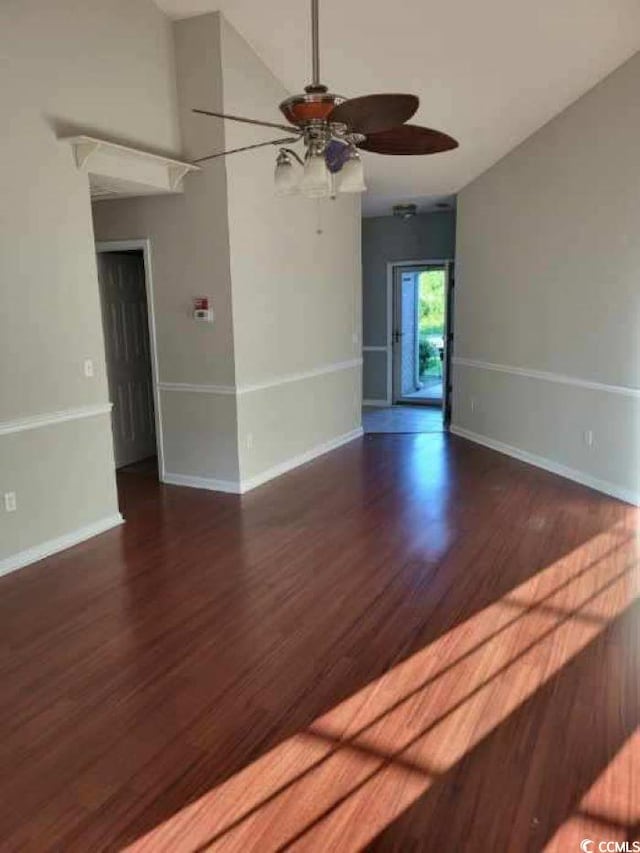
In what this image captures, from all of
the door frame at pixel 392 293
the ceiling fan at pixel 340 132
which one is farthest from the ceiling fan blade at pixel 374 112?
the door frame at pixel 392 293

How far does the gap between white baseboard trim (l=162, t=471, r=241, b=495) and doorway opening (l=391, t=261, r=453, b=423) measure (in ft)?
14.6

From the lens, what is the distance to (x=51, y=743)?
7.57 ft

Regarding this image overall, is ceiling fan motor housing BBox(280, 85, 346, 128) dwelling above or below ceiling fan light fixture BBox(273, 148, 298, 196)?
above

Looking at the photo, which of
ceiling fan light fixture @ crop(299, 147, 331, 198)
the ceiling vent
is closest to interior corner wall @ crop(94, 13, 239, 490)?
ceiling fan light fixture @ crop(299, 147, 331, 198)

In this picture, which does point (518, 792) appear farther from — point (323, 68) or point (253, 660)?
point (323, 68)

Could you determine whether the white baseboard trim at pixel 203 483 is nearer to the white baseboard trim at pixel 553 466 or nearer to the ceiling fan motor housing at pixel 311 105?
the white baseboard trim at pixel 553 466

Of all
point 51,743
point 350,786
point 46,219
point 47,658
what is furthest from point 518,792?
point 46,219

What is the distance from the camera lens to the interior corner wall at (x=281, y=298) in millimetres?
4980

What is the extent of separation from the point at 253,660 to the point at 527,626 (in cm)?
128

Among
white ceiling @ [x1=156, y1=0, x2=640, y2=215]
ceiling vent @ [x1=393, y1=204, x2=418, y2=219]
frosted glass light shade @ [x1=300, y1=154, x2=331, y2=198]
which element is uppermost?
white ceiling @ [x1=156, y1=0, x2=640, y2=215]

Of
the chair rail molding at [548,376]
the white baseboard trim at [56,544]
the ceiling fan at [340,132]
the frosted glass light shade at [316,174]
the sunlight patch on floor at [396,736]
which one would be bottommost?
the sunlight patch on floor at [396,736]

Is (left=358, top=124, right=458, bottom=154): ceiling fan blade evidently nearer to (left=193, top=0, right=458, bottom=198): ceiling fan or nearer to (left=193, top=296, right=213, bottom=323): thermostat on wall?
(left=193, top=0, right=458, bottom=198): ceiling fan

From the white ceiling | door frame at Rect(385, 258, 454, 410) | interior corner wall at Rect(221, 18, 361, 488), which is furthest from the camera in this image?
door frame at Rect(385, 258, 454, 410)

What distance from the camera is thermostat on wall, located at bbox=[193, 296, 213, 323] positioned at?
5.05 m
